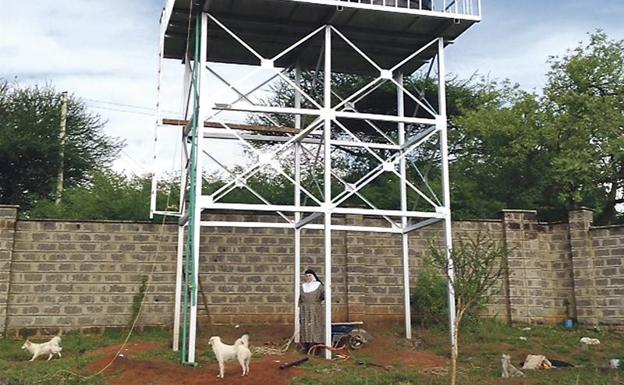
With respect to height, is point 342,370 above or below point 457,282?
below

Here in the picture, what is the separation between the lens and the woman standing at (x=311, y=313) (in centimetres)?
1179

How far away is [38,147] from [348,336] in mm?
13789

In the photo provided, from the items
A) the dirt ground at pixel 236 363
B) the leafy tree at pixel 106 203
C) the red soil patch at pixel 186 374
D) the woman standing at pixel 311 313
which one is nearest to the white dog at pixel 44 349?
the dirt ground at pixel 236 363

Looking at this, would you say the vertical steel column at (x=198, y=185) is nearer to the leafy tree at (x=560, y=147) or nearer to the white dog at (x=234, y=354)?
the white dog at (x=234, y=354)

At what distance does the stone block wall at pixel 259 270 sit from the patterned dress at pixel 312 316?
210 cm

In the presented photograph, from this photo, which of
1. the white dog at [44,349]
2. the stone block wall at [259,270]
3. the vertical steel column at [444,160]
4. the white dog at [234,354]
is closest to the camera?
the white dog at [234,354]

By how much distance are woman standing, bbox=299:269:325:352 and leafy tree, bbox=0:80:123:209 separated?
12.1 meters

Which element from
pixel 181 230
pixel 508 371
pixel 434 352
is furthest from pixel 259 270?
pixel 508 371

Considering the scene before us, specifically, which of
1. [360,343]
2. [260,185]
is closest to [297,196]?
[360,343]

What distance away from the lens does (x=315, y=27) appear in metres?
12.4

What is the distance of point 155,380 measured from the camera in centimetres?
956

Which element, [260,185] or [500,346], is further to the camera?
[260,185]

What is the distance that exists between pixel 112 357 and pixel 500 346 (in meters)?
7.01

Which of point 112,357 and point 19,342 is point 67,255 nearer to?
point 19,342
